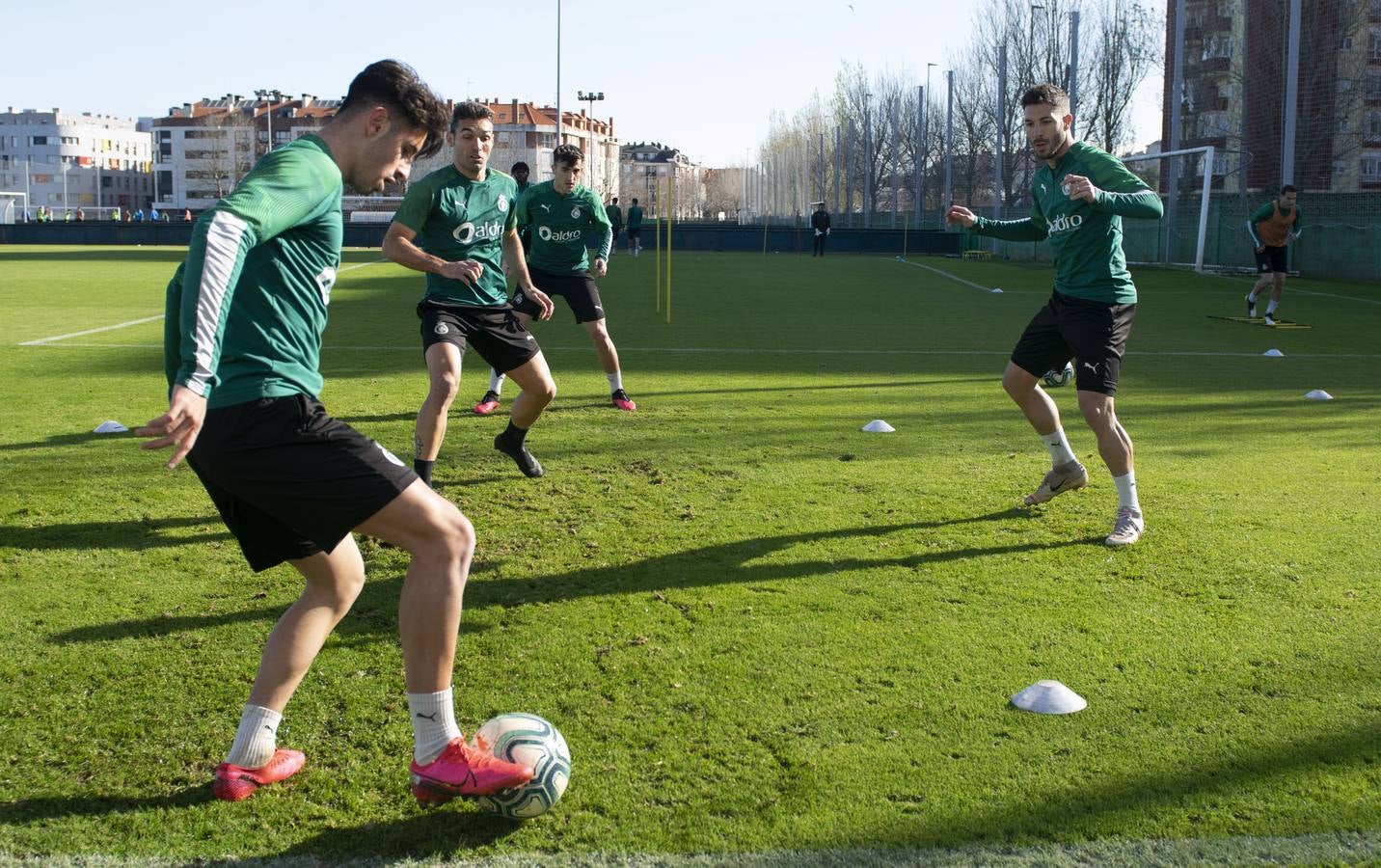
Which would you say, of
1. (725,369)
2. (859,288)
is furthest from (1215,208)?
(725,369)

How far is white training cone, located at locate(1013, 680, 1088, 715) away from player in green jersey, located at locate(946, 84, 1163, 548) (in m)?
2.17

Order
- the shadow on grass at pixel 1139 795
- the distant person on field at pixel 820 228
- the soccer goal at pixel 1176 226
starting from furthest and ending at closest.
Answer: the distant person on field at pixel 820 228 → the soccer goal at pixel 1176 226 → the shadow on grass at pixel 1139 795

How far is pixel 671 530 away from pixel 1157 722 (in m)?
2.89

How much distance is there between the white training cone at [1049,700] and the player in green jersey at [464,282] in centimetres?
381

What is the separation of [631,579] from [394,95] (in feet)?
8.94

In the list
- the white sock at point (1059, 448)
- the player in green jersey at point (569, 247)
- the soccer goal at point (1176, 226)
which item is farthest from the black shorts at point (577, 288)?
the soccer goal at point (1176, 226)

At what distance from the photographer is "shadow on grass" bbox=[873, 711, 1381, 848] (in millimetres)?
3143

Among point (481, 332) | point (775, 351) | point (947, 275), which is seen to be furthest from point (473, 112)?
point (947, 275)

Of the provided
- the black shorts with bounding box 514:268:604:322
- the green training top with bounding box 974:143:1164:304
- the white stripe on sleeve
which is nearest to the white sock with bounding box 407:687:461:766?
the white stripe on sleeve

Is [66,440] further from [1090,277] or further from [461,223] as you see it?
[1090,277]

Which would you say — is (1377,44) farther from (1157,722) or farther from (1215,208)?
(1157,722)

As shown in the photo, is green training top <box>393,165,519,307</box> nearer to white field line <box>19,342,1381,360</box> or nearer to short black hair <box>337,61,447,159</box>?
short black hair <box>337,61,447,159</box>

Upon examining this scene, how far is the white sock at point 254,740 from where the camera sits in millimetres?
3338

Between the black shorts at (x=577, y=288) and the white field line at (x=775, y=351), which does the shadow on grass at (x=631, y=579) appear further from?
the white field line at (x=775, y=351)
